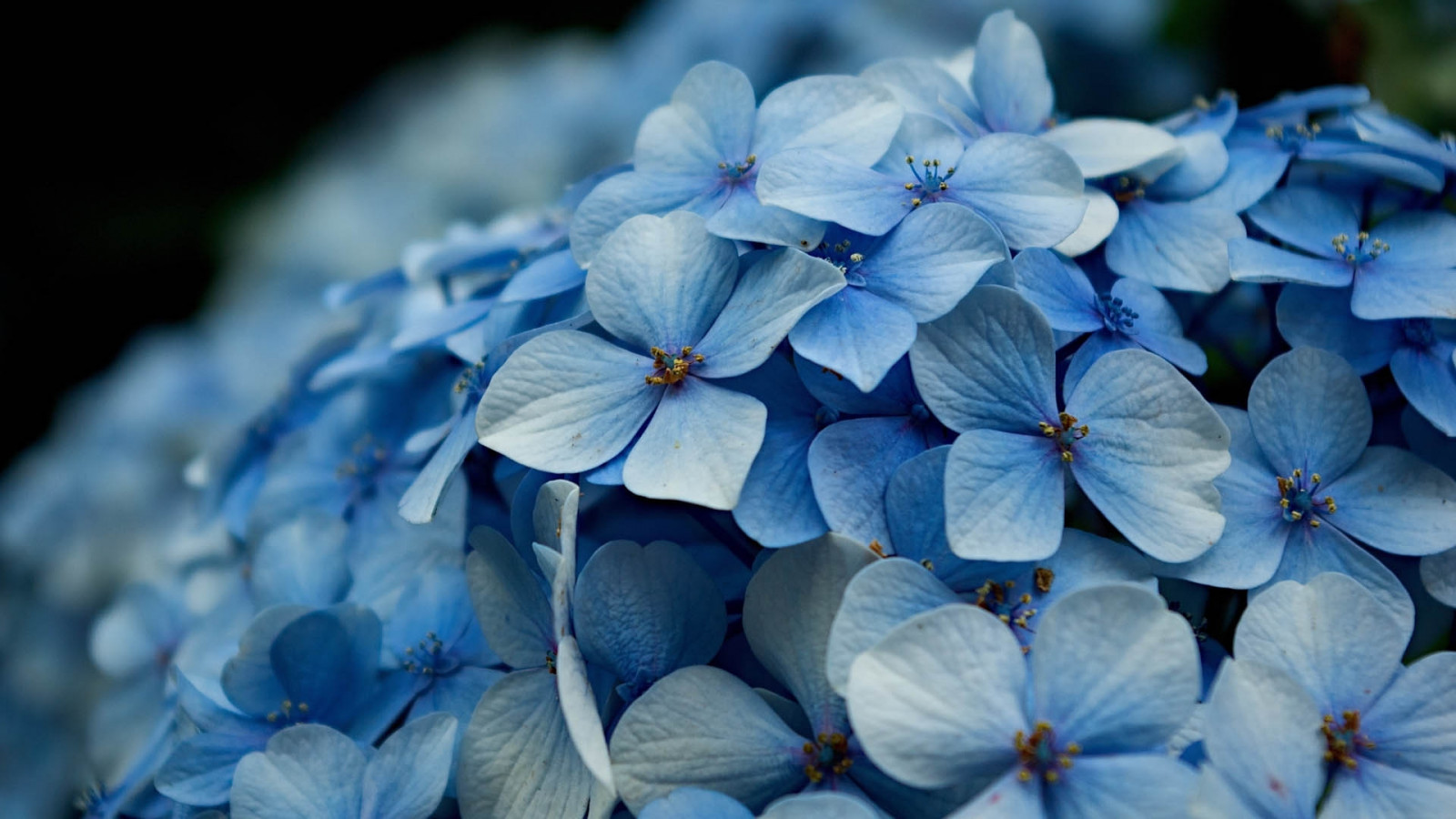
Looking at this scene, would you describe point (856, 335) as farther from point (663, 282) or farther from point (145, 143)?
point (145, 143)

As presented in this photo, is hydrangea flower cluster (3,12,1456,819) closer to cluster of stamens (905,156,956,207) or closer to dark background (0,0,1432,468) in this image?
cluster of stamens (905,156,956,207)

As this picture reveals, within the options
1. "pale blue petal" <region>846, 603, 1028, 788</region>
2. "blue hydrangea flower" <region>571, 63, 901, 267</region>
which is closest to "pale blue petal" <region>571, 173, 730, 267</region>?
"blue hydrangea flower" <region>571, 63, 901, 267</region>

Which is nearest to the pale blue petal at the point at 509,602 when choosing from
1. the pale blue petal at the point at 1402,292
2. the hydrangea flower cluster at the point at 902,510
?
the hydrangea flower cluster at the point at 902,510

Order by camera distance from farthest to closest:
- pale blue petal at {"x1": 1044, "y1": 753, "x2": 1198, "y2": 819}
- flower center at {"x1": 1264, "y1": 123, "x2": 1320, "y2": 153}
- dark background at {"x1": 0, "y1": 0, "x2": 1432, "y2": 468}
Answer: dark background at {"x1": 0, "y1": 0, "x2": 1432, "y2": 468} < flower center at {"x1": 1264, "y1": 123, "x2": 1320, "y2": 153} < pale blue petal at {"x1": 1044, "y1": 753, "x2": 1198, "y2": 819}

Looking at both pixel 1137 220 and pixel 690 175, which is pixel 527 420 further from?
pixel 1137 220

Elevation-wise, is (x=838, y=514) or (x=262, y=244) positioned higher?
(x=838, y=514)

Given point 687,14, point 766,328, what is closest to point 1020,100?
point 766,328

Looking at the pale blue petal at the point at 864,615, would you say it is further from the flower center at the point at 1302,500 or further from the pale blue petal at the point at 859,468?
the flower center at the point at 1302,500
